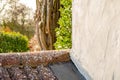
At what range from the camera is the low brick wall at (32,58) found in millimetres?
2340

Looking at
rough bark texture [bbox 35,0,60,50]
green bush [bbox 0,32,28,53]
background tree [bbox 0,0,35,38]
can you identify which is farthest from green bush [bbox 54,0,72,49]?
background tree [bbox 0,0,35,38]

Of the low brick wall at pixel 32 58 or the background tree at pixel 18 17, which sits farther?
the background tree at pixel 18 17

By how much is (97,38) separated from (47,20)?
17.9 ft

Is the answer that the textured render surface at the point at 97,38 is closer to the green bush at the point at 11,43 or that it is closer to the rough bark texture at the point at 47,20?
the rough bark texture at the point at 47,20

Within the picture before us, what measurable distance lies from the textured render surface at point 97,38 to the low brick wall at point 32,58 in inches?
5.2

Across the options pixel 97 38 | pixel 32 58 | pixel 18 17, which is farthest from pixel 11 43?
pixel 97 38

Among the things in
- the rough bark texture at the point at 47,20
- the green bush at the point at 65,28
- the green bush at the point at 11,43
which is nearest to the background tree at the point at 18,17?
the green bush at the point at 11,43

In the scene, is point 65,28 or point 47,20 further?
point 47,20

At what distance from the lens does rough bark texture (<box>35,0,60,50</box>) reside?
706 cm

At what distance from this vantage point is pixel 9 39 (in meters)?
8.01

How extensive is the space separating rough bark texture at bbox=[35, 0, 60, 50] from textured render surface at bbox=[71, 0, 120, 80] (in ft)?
15.2

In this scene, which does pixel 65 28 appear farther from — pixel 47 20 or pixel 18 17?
pixel 18 17

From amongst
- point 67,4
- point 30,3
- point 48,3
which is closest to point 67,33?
point 67,4

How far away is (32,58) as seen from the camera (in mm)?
2408
